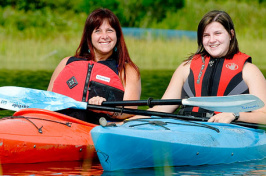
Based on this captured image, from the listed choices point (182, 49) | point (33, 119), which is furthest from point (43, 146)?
point (182, 49)

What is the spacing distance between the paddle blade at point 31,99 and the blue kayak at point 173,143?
0.79m

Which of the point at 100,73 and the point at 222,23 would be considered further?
the point at 100,73

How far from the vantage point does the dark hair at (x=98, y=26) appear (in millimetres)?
5254

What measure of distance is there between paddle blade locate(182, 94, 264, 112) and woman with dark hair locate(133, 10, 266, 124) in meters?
0.11

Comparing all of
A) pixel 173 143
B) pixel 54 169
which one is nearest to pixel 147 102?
pixel 173 143

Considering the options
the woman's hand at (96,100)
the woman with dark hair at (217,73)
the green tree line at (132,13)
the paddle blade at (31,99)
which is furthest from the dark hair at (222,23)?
the green tree line at (132,13)

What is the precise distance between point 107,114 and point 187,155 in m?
1.00

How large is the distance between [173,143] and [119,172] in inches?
16.7

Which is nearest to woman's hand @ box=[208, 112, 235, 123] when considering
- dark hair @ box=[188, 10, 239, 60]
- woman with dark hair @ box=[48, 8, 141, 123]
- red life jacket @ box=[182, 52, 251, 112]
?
red life jacket @ box=[182, 52, 251, 112]

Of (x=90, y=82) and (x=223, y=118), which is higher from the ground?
(x=90, y=82)

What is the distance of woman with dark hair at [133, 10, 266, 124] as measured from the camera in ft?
15.9

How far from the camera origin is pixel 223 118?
15.8 ft

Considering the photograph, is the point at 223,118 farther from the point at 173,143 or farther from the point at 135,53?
the point at 135,53

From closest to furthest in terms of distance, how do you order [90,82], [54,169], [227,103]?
1. [54,169]
2. [227,103]
3. [90,82]
